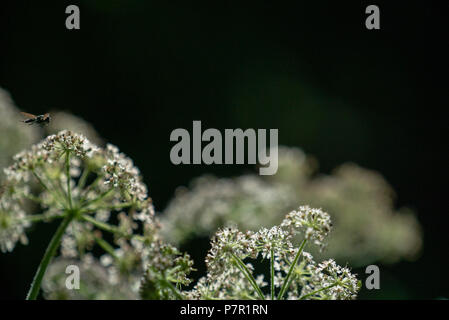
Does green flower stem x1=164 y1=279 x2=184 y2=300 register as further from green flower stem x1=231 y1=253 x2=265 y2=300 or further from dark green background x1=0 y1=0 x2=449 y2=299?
dark green background x1=0 y1=0 x2=449 y2=299

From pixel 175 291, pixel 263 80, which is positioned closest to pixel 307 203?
pixel 175 291

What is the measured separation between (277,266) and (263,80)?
6.09m

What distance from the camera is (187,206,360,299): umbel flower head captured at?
1183 millimetres

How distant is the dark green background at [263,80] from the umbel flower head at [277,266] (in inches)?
148

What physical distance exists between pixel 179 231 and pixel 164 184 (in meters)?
2.60

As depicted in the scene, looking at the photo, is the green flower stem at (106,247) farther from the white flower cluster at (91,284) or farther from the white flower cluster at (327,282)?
the white flower cluster at (327,282)

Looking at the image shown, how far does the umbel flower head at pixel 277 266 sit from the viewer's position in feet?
3.88

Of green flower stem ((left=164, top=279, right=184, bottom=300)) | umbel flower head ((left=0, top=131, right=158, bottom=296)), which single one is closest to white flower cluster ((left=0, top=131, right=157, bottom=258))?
umbel flower head ((left=0, top=131, right=158, bottom=296))

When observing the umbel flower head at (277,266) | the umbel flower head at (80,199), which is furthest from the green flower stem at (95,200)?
the umbel flower head at (277,266)

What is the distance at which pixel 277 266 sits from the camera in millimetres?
1270

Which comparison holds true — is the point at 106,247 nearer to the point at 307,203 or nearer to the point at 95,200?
the point at 95,200

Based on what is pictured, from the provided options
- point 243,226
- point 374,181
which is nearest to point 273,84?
point 374,181

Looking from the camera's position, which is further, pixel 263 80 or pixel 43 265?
pixel 263 80
